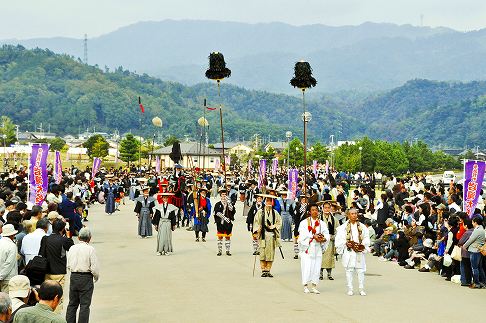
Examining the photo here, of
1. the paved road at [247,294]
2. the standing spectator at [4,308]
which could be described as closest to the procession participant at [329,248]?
the paved road at [247,294]

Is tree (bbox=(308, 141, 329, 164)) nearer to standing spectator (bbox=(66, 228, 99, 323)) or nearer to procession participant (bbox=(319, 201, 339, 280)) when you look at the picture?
procession participant (bbox=(319, 201, 339, 280))

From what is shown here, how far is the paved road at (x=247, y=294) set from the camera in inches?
462

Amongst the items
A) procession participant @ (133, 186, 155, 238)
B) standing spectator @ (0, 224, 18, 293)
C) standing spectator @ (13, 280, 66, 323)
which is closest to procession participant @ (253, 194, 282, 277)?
standing spectator @ (0, 224, 18, 293)

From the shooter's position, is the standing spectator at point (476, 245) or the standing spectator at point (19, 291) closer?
the standing spectator at point (19, 291)

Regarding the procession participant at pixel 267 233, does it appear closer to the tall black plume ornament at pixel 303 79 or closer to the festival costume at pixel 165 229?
the festival costume at pixel 165 229

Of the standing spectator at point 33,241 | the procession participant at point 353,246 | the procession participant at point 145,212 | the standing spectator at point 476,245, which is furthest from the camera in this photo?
the procession participant at point 145,212

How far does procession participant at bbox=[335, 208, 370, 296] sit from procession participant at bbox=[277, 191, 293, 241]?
837cm

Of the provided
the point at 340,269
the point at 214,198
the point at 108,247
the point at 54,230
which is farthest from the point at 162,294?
the point at 214,198

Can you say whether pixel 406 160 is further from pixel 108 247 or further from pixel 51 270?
pixel 51 270

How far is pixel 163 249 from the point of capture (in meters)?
19.6

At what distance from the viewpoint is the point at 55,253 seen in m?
10.5

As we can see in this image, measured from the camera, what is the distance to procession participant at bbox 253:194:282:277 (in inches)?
623

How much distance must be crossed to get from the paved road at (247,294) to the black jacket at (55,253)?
135 cm

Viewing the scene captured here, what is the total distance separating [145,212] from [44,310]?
17.7 meters
